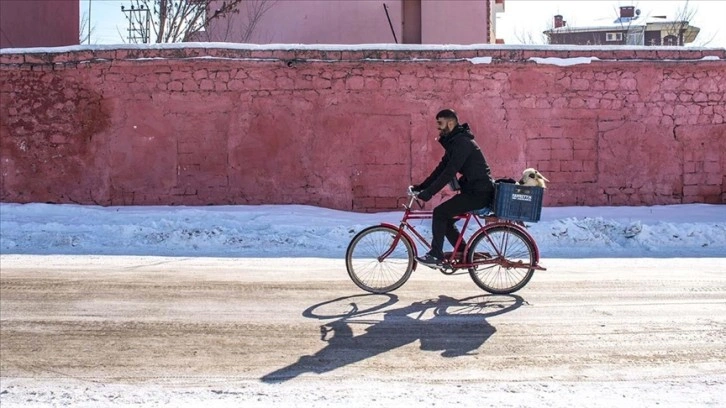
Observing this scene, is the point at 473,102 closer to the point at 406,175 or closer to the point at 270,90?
the point at 406,175

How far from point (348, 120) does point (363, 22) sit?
1111cm

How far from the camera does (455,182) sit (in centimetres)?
764

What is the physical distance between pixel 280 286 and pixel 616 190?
872 cm

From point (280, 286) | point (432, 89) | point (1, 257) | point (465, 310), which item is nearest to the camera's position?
point (465, 310)

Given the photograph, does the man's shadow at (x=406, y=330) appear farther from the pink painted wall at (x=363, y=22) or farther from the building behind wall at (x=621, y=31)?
the building behind wall at (x=621, y=31)

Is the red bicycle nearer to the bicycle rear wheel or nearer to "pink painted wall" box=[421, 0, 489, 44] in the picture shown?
the bicycle rear wheel

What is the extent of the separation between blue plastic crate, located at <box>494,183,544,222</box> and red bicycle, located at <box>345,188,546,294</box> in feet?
0.50

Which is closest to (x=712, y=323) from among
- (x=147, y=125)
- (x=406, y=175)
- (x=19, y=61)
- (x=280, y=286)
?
(x=280, y=286)

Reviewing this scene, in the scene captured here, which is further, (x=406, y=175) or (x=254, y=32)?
(x=254, y=32)

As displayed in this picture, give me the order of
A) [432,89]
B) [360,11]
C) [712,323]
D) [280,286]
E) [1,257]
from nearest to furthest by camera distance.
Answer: [712,323] → [280,286] → [1,257] → [432,89] → [360,11]

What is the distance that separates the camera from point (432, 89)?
14250mm

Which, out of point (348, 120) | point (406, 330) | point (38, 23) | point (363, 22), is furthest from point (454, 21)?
point (406, 330)

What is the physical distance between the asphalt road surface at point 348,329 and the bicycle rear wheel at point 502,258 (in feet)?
0.50

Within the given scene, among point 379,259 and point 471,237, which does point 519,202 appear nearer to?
point 471,237
